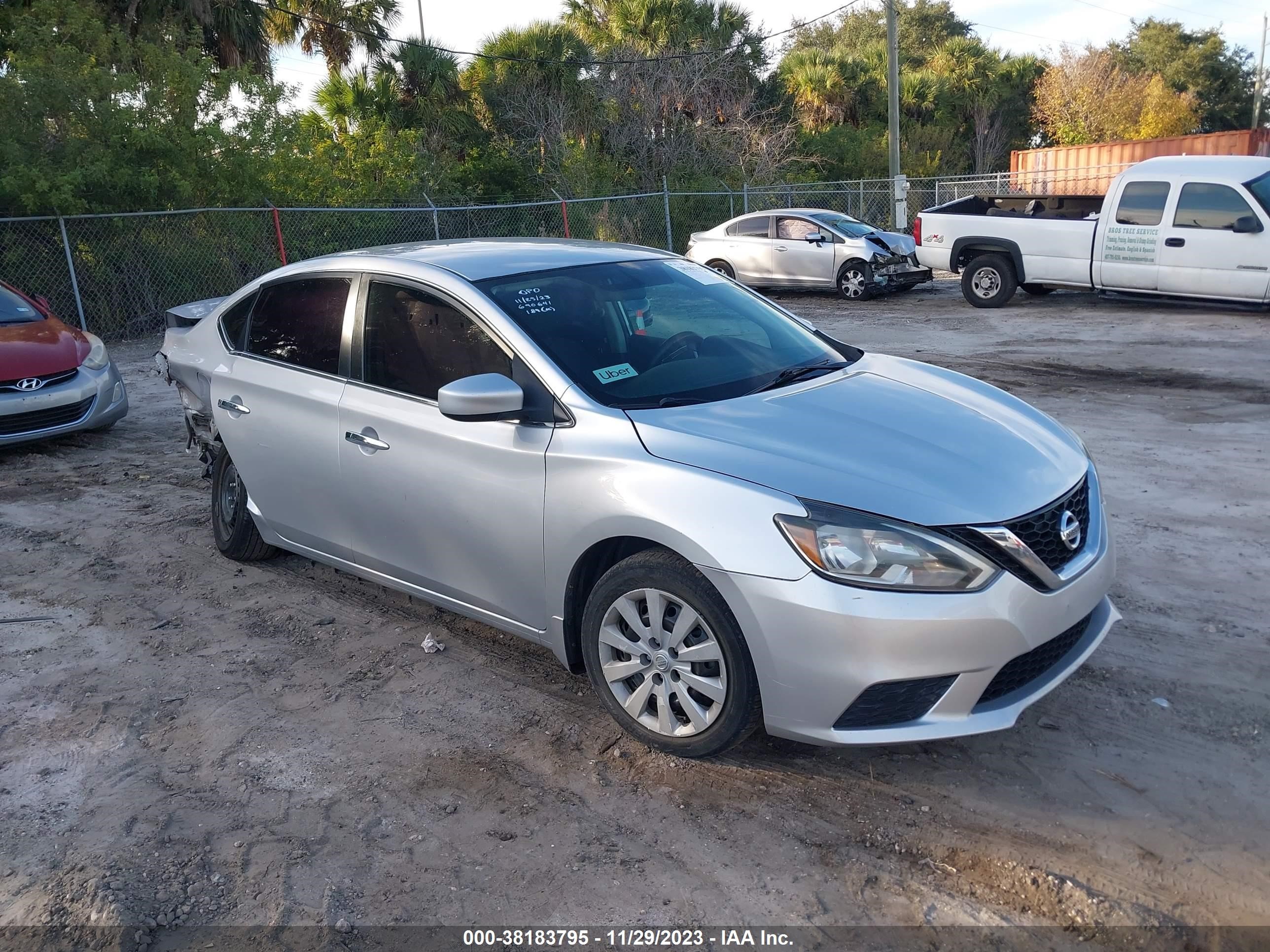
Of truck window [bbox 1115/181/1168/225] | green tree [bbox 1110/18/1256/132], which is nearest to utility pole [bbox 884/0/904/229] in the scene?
truck window [bbox 1115/181/1168/225]

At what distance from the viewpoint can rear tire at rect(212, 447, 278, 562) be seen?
5.47 metres

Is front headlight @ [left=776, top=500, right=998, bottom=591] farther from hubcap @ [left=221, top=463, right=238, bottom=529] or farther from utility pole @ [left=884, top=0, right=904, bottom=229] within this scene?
utility pole @ [left=884, top=0, right=904, bottom=229]

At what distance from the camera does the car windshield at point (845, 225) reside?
16.8m

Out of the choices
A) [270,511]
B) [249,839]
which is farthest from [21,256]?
[249,839]

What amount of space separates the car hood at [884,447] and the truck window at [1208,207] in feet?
33.5

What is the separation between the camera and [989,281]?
1488 centimetres

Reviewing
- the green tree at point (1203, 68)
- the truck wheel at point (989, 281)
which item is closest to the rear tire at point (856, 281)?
the truck wheel at point (989, 281)

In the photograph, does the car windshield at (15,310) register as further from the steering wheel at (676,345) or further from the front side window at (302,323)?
the steering wheel at (676,345)

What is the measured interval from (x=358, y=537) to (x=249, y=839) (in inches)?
60.2

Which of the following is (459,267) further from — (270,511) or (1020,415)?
(1020,415)

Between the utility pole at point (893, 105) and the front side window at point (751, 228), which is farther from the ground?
the utility pole at point (893, 105)

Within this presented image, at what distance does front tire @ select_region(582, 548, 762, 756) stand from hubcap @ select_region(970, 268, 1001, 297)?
12.7 metres

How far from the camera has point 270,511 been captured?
506cm

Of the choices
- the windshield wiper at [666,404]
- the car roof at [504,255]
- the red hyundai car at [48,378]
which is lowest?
the red hyundai car at [48,378]
